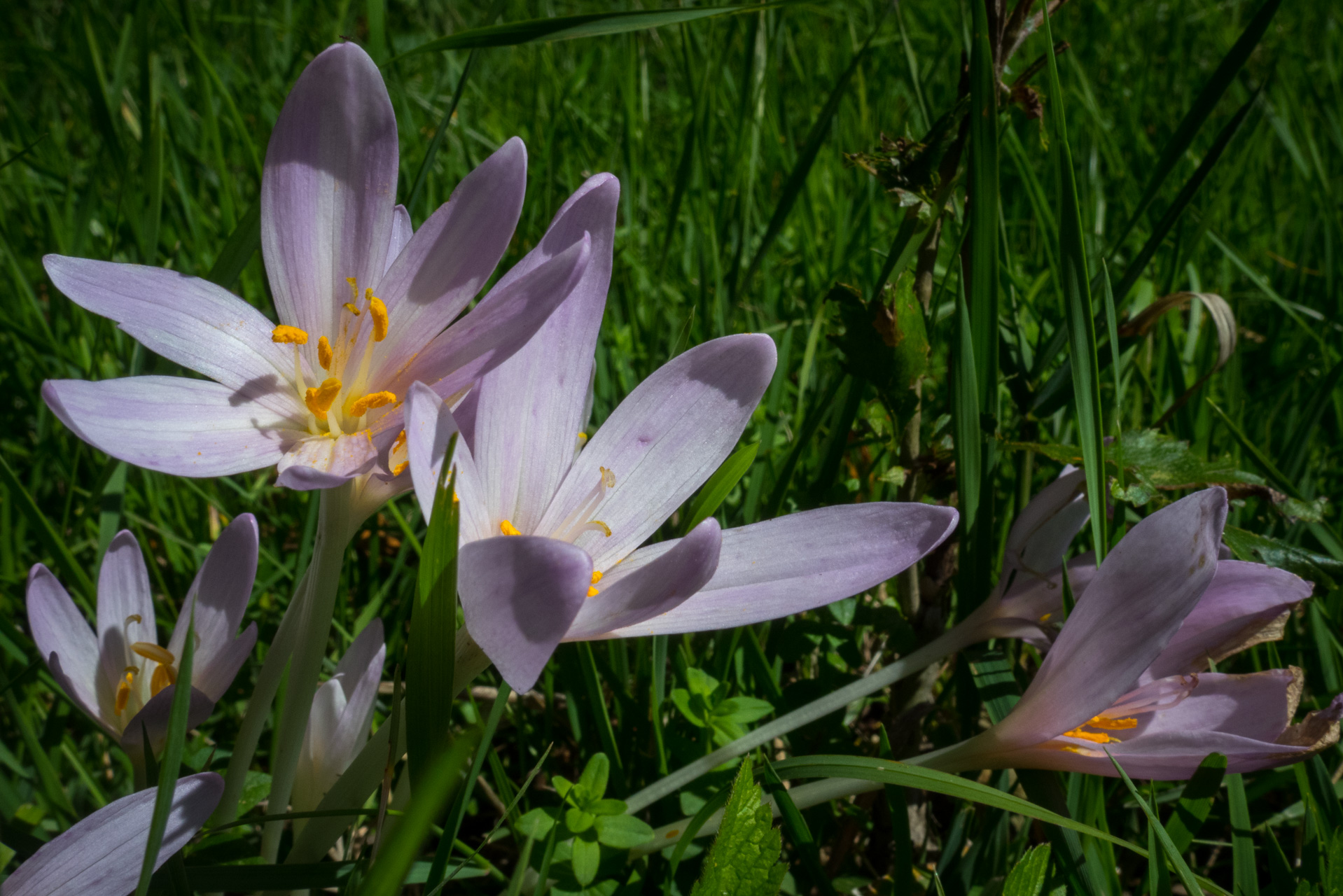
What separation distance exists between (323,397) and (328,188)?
19 centimetres

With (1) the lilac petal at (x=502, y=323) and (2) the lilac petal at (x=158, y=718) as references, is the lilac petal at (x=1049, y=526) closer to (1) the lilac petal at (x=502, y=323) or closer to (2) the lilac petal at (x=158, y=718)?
(1) the lilac petal at (x=502, y=323)

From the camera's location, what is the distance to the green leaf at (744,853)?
0.78 m

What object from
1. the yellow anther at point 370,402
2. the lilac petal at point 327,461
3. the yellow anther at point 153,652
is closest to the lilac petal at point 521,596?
the lilac petal at point 327,461

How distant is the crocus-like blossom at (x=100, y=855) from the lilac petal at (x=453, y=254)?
39 centimetres

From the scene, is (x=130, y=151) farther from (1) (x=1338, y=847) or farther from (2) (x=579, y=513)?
(1) (x=1338, y=847)

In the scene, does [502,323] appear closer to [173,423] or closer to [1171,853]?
[173,423]

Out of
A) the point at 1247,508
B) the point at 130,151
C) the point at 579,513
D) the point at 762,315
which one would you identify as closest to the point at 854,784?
the point at 579,513

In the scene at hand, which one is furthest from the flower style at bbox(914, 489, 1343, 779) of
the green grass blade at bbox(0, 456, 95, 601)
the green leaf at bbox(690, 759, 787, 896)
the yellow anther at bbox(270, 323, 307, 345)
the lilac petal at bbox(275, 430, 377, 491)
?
the green grass blade at bbox(0, 456, 95, 601)

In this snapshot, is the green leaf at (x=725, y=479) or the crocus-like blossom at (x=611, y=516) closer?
the crocus-like blossom at (x=611, y=516)

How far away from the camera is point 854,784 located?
3.13 ft

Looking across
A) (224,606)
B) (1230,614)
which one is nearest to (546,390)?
(224,606)

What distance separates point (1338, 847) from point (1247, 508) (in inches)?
33.0

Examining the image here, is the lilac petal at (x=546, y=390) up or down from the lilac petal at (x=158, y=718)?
up

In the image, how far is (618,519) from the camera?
894 mm
